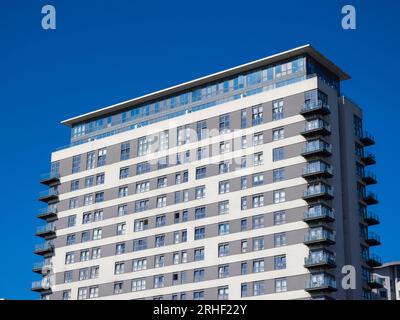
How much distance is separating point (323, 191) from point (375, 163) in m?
16.3

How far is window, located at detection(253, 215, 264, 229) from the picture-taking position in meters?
99.5

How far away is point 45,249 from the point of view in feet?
388

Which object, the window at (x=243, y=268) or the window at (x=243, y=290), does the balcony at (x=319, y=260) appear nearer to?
the window at (x=243, y=268)

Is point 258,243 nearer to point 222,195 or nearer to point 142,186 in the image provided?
point 222,195

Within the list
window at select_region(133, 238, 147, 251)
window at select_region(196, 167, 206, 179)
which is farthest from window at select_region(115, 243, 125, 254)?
window at select_region(196, 167, 206, 179)

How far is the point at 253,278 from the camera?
9738cm

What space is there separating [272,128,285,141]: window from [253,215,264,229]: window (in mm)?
10855

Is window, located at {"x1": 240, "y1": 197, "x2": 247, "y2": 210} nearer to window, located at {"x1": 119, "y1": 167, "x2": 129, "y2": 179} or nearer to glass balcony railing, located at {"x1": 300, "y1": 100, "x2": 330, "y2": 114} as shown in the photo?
glass balcony railing, located at {"x1": 300, "y1": 100, "x2": 330, "y2": 114}

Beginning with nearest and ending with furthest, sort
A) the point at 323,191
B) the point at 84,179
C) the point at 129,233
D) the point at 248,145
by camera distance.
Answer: the point at 323,191 → the point at 248,145 → the point at 129,233 → the point at 84,179

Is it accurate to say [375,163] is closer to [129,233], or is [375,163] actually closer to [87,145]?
[129,233]

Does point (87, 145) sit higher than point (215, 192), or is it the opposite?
point (87, 145)

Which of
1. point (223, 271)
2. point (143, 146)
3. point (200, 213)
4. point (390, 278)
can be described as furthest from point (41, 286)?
point (390, 278)

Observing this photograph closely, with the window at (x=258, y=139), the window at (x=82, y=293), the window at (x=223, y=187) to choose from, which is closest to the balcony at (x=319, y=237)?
the window at (x=223, y=187)
